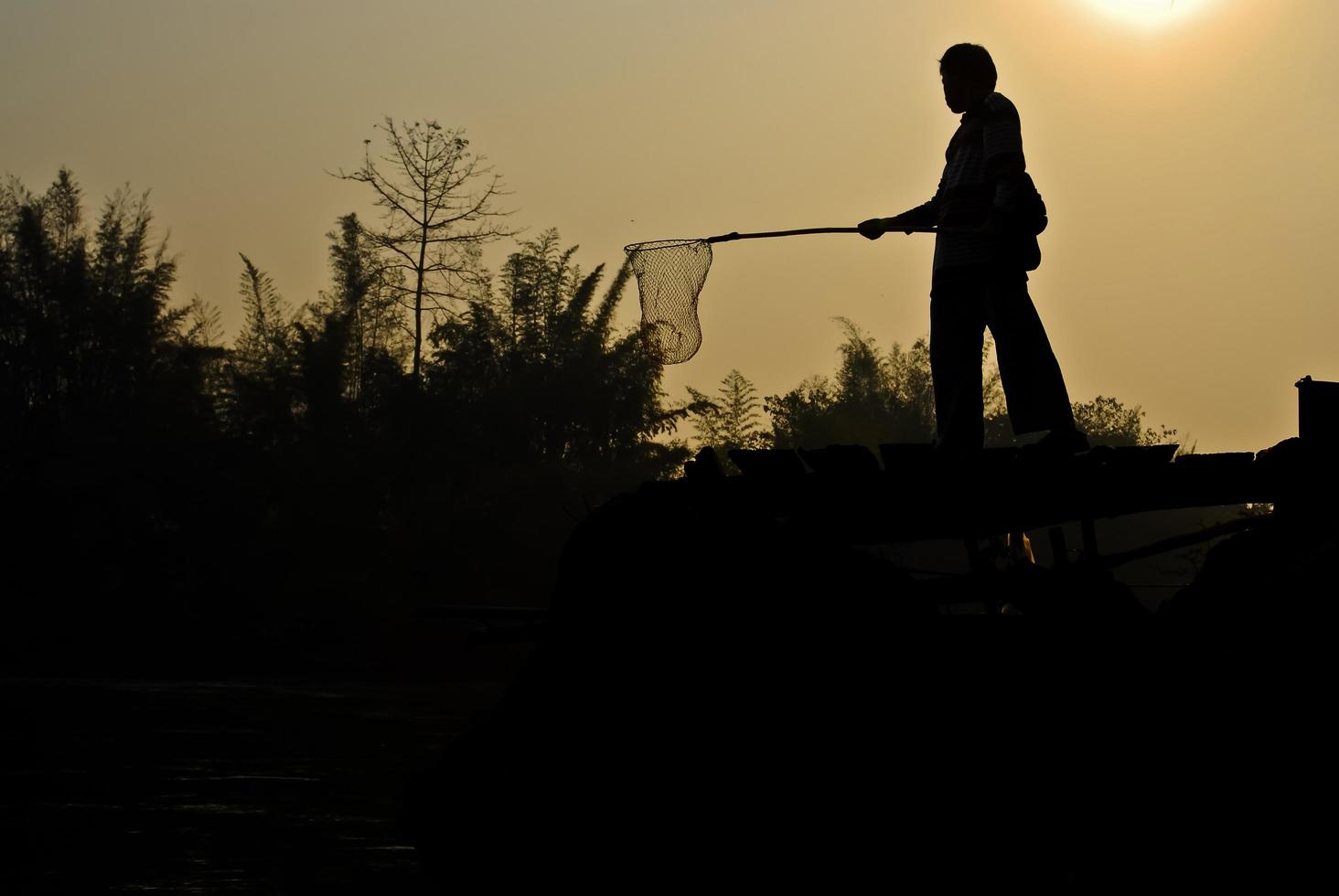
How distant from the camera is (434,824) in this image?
5289 mm

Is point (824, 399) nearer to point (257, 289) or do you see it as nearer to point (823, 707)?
point (257, 289)

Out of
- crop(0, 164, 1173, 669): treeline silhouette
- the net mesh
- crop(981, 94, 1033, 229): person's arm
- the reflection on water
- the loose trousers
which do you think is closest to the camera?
crop(981, 94, 1033, 229): person's arm

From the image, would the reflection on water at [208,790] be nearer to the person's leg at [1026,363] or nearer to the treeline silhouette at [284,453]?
the person's leg at [1026,363]

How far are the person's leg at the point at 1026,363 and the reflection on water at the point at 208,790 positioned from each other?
624 centimetres

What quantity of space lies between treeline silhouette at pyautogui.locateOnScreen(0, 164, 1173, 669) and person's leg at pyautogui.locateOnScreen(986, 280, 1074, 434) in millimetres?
43192

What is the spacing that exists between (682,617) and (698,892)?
770 millimetres

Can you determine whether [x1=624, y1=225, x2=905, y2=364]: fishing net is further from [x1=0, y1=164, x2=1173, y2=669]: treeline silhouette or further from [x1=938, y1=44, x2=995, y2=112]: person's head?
[x1=0, y1=164, x2=1173, y2=669]: treeline silhouette

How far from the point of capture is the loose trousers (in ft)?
23.7

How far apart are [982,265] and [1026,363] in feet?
1.41

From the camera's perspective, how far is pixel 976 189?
7.32 metres

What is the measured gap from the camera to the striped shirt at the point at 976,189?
23.4 feet

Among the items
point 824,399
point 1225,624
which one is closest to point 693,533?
point 1225,624

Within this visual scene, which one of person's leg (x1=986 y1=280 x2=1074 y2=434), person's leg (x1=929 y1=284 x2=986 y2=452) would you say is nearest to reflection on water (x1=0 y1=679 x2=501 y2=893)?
person's leg (x1=929 y1=284 x2=986 y2=452)

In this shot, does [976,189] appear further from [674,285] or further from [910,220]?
[674,285]
